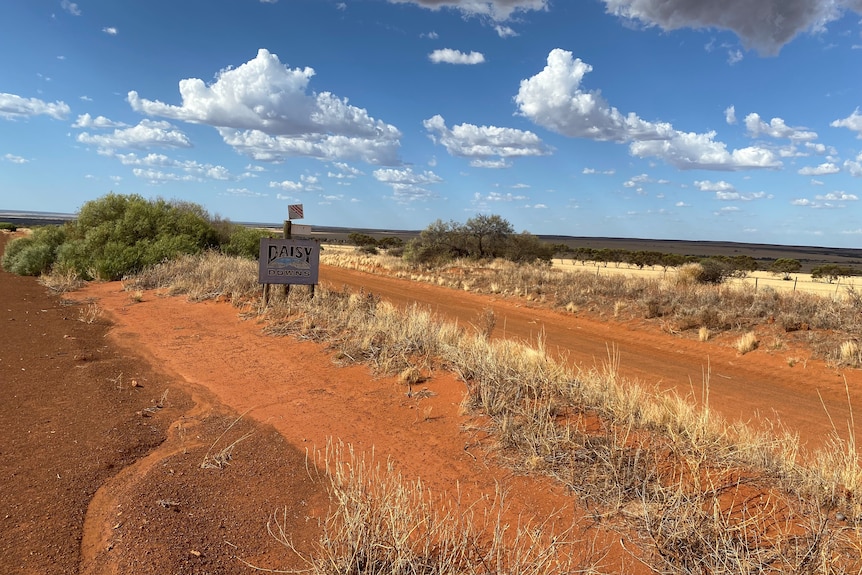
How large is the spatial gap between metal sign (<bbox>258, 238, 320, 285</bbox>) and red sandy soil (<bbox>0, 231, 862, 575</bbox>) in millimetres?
1273

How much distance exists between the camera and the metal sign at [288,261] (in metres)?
11.9

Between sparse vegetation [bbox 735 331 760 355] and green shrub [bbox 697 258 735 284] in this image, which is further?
green shrub [bbox 697 258 735 284]

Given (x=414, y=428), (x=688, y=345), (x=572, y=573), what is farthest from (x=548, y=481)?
(x=688, y=345)

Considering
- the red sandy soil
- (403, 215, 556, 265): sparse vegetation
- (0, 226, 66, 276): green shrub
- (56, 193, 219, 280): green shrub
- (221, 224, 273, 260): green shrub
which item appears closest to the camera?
the red sandy soil

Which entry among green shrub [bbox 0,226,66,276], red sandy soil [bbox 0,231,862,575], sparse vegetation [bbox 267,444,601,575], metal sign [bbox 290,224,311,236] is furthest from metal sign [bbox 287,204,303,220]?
green shrub [bbox 0,226,66,276]

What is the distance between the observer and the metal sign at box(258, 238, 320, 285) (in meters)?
11.9

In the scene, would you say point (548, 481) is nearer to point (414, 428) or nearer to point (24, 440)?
point (414, 428)

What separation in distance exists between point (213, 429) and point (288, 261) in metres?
6.82

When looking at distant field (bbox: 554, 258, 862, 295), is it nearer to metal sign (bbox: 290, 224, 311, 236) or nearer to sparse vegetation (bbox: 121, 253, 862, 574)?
sparse vegetation (bbox: 121, 253, 862, 574)

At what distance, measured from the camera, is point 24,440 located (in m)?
5.16

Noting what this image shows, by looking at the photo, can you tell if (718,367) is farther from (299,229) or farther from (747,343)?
(299,229)

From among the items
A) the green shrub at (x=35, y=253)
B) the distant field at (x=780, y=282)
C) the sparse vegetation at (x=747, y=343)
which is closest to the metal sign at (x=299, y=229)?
the sparse vegetation at (x=747, y=343)

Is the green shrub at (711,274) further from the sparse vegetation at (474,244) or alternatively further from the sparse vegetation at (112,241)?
the sparse vegetation at (112,241)

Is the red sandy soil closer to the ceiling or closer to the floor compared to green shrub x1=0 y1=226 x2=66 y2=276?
closer to the floor
